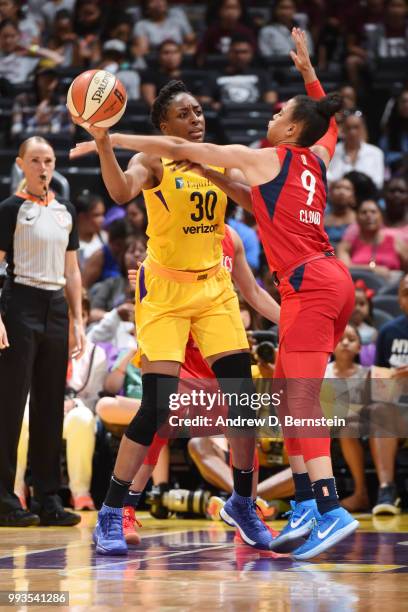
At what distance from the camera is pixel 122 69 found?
1366 centimetres

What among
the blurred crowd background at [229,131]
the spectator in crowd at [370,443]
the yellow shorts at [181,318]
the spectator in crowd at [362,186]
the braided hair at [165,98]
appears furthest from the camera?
the spectator in crowd at [362,186]

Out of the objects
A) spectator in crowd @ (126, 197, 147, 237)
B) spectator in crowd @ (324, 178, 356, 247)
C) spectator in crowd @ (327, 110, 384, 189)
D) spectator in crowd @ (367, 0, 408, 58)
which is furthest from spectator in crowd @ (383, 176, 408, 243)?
spectator in crowd @ (367, 0, 408, 58)

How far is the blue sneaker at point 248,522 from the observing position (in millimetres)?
5355

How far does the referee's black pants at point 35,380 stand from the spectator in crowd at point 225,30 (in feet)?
28.3

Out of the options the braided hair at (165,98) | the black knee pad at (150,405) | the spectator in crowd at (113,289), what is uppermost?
the braided hair at (165,98)

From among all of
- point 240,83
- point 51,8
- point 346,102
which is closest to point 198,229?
point 346,102

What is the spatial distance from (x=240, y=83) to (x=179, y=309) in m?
8.68

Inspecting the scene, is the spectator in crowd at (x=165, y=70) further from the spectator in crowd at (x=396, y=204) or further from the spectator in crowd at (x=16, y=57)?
the spectator in crowd at (x=396, y=204)

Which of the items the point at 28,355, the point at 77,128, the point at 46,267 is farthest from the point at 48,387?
the point at 77,128

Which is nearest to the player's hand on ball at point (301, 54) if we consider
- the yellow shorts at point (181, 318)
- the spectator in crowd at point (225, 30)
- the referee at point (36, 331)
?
the yellow shorts at point (181, 318)

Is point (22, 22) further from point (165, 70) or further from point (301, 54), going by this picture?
point (301, 54)

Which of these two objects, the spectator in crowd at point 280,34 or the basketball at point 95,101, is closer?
the basketball at point 95,101

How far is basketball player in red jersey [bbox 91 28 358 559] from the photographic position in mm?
4773

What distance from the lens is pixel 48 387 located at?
6773 millimetres
